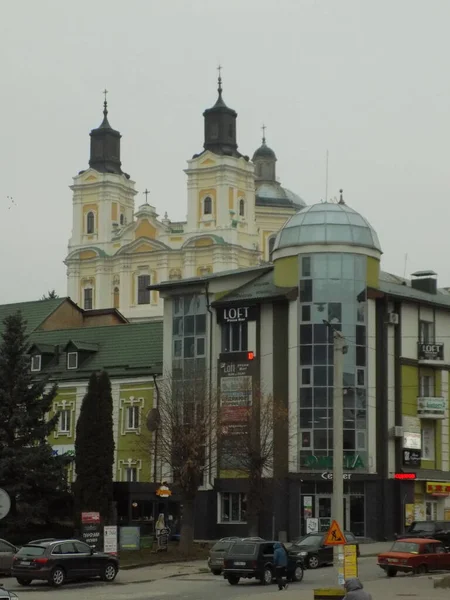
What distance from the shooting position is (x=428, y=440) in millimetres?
70812

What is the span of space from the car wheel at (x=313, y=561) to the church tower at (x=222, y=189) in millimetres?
86385

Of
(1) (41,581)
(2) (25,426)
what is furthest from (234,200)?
(1) (41,581)

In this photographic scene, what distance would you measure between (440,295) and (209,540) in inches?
775

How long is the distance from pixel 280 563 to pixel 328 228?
28.1 metres

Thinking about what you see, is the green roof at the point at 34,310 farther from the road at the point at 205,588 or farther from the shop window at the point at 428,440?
the road at the point at 205,588

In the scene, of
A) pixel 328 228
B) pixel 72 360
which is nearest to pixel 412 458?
pixel 328 228

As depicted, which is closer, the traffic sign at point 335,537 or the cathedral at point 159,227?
the traffic sign at point 335,537

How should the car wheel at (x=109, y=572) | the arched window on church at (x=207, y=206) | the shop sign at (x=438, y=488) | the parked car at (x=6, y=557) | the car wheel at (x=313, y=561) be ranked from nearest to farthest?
the car wheel at (x=109, y=572)
the parked car at (x=6, y=557)
the car wheel at (x=313, y=561)
the shop sign at (x=438, y=488)
the arched window on church at (x=207, y=206)

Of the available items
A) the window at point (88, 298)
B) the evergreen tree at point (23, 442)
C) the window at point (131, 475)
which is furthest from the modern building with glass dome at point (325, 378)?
the window at point (88, 298)

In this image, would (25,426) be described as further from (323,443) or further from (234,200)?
(234,200)

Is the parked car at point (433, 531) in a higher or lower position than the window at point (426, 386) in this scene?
lower

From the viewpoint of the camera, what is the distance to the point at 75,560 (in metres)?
43.8

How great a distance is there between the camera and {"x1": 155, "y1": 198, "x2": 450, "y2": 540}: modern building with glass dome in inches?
2601

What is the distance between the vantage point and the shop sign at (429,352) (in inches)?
2766
